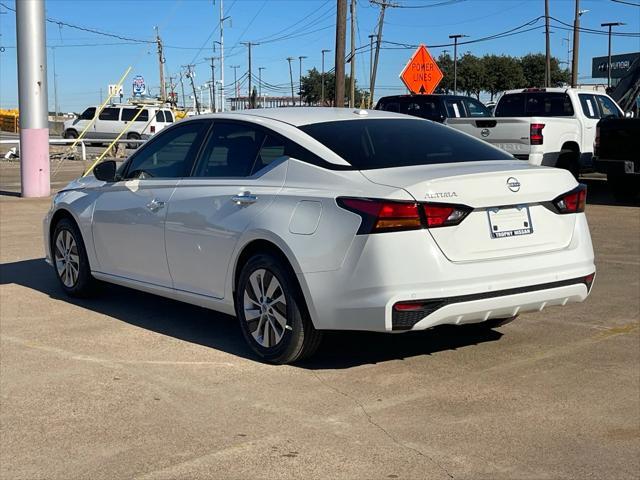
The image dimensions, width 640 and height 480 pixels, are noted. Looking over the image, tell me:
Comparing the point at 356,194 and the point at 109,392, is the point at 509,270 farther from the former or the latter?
the point at 109,392

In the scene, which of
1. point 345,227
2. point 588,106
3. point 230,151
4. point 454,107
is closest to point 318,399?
point 345,227

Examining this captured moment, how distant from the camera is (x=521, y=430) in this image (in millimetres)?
4461

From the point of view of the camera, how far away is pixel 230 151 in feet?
20.1

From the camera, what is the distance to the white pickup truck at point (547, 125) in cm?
1538

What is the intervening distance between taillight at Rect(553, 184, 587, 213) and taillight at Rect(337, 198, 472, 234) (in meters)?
0.84

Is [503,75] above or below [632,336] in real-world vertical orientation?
above

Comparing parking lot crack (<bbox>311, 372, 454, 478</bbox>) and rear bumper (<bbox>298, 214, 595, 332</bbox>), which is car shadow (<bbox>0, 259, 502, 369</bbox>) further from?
rear bumper (<bbox>298, 214, 595, 332</bbox>)

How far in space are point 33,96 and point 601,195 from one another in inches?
457

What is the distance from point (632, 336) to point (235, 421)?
3306 mm

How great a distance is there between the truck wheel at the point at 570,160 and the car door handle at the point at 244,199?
1183 cm

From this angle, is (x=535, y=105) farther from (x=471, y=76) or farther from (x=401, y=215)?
(x=471, y=76)

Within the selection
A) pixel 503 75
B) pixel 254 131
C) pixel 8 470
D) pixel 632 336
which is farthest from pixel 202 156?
pixel 503 75

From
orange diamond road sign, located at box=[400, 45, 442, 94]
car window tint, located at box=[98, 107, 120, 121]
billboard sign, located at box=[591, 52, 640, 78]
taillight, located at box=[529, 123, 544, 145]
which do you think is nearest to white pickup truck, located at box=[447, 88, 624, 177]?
taillight, located at box=[529, 123, 544, 145]

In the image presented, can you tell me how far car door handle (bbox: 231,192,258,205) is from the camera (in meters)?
5.65
